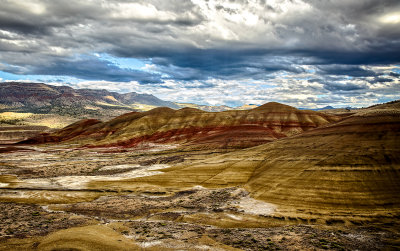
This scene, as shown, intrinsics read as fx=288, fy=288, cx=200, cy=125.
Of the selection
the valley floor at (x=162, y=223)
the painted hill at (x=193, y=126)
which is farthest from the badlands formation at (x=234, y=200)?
the painted hill at (x=193, y=126)

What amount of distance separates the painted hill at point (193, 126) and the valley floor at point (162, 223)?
82.3 meters

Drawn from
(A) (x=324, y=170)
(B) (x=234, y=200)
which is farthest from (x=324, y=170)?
(B) (x=234, y=200)

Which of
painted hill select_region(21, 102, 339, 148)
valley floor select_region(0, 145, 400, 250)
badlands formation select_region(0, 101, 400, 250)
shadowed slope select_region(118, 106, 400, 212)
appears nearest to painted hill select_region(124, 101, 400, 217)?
shadowed slope select_region(118, 106, 400, 212)

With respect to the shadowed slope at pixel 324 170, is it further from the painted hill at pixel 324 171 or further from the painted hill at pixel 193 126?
the painted hill at pixel 193 126

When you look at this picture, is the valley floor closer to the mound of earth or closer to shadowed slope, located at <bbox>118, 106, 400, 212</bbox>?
the mound of earth

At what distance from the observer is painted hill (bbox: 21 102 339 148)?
153 m

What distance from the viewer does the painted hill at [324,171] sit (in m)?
42.4

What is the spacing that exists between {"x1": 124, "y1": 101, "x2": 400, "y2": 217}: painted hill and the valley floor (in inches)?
178

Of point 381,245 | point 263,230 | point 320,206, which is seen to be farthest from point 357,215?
point 263,230

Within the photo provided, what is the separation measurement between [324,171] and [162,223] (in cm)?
3113

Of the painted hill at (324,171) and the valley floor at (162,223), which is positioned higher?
the painted hill at (324,171)

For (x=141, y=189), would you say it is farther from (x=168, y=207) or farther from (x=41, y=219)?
(x=41, y=219)

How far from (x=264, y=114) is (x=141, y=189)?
126 metres

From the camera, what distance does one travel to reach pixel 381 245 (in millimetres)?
28281
